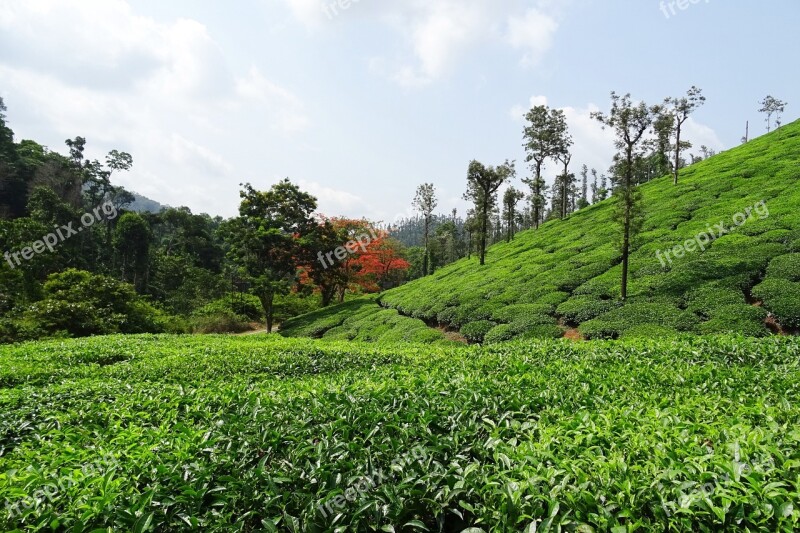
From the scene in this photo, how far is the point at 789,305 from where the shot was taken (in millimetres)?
12891

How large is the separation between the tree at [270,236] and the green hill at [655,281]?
3.49m

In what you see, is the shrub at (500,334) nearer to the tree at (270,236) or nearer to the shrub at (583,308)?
the shrub at (583,308)

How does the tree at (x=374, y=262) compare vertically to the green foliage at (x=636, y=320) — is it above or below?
above

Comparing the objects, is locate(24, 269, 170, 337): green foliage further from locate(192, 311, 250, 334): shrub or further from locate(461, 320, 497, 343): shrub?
locate(461, 320, 497, 343): shrub

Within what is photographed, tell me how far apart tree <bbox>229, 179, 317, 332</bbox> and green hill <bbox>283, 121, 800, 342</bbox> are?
3495 millimetres

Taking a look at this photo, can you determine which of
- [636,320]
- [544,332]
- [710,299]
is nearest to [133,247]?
[544,332]

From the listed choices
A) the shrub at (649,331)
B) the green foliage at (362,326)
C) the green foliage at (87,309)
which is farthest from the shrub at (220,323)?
the shrub at (649,331)

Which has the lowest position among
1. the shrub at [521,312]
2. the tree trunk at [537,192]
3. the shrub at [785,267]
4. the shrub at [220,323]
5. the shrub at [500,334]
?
the shrub at [220,323]

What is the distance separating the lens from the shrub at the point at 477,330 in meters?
17.5

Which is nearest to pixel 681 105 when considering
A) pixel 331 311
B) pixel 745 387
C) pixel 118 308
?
pixel 331 311

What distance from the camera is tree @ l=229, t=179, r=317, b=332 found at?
2581 centimetres

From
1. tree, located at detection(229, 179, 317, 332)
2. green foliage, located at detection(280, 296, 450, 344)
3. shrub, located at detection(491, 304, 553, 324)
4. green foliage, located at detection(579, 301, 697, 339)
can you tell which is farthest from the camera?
tree, located at detection(229, 179, 317, 332)

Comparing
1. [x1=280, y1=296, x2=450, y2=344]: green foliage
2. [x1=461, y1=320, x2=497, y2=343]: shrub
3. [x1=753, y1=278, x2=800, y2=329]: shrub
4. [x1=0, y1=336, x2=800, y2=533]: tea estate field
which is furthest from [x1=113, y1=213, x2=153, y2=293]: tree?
[x1=753, y1=278, x2=800, y2=329]: shrub

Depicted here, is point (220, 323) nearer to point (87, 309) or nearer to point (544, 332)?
point (87, 309)
